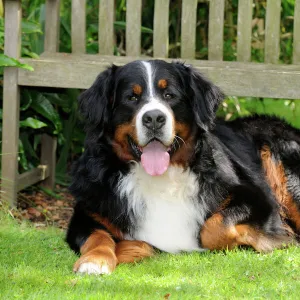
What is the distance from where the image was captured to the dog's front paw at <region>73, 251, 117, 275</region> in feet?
12.3

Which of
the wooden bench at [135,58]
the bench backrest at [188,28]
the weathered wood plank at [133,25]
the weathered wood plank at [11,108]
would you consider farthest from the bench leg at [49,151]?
the weathered wood plank at [133,25]

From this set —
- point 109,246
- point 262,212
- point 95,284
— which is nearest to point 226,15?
point 262,212

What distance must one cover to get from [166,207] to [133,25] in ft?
6.19

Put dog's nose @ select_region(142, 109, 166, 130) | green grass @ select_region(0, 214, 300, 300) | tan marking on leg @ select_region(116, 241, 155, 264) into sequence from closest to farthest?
green grass @ select_region(0, 214, 300, 300) < dog's nose @ select_region(142, 109, 166, 130) < tan marking on leg @ select_region(116, 241, 155, 264)

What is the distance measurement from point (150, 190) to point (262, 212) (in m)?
0.74

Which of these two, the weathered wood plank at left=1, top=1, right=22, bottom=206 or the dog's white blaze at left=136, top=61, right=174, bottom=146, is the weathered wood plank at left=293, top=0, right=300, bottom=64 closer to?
the dog's white blaze at left=136, top=61, right=174, bottom=146

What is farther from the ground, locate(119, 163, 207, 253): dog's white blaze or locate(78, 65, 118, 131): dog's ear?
locate(78, 65, 118, 131): dog's ear

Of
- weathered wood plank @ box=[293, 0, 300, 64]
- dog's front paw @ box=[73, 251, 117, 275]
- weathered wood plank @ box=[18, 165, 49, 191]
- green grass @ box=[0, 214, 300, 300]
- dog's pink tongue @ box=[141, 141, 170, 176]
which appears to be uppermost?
weathered wood plank @ box=[293, 0, 300, 64]

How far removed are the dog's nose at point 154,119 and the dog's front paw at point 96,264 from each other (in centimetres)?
76

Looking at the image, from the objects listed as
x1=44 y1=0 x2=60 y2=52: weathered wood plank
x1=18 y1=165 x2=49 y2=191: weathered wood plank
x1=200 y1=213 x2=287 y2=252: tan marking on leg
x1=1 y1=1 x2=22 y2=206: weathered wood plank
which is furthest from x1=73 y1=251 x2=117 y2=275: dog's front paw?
x1=44 y1=0 x2=60 y2=52: weathered wood plank

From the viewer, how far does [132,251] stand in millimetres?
4152

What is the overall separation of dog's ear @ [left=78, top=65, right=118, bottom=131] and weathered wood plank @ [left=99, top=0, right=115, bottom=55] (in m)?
1.30

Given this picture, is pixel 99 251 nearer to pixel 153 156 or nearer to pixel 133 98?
pixel 153 156

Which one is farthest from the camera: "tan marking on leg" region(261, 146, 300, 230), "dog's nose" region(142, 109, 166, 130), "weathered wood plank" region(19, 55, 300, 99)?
"weathered wood plank" region(19, 55, 300, 99)
